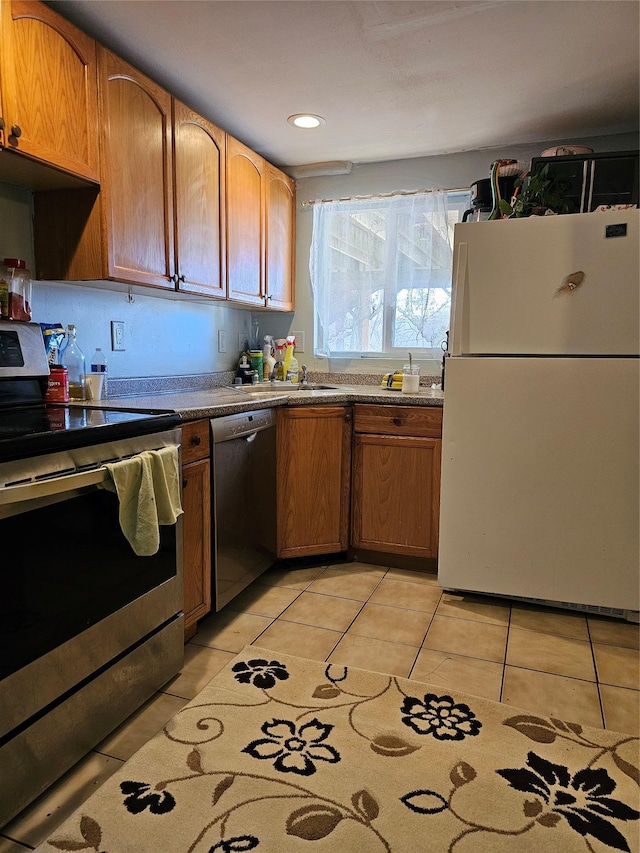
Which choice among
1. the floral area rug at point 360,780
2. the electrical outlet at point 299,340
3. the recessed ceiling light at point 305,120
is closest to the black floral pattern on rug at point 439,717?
the floral area rug at point 360,780

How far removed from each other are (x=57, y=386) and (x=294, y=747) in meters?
1.35

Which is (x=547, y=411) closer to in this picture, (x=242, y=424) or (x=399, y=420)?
(x=399, y=420)

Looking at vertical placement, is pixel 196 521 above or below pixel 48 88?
below

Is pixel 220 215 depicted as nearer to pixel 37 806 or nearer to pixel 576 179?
pixel 576 179

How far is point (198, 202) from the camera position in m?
2.39

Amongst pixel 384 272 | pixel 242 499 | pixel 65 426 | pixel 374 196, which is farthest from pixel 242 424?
pixel 374 196

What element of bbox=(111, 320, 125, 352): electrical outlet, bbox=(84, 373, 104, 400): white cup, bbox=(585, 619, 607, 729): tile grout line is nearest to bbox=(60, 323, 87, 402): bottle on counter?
bbox=(84, 373, 104, 400): white cup

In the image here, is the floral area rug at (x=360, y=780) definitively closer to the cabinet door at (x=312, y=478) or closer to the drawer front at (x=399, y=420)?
the cabinet door at (x=312, y=478)

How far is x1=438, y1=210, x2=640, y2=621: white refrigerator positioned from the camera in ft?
6.84

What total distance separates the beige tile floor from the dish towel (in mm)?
544

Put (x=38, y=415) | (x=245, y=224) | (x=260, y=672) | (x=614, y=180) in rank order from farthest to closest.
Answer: (x=245, y=224) → (x=614, y=180) → (x=260, y=672) → (x=38, y=415)

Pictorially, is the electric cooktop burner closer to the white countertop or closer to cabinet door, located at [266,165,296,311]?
the white countertop

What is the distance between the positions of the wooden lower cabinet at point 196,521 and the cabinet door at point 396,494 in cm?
91

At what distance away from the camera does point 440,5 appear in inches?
68.3
